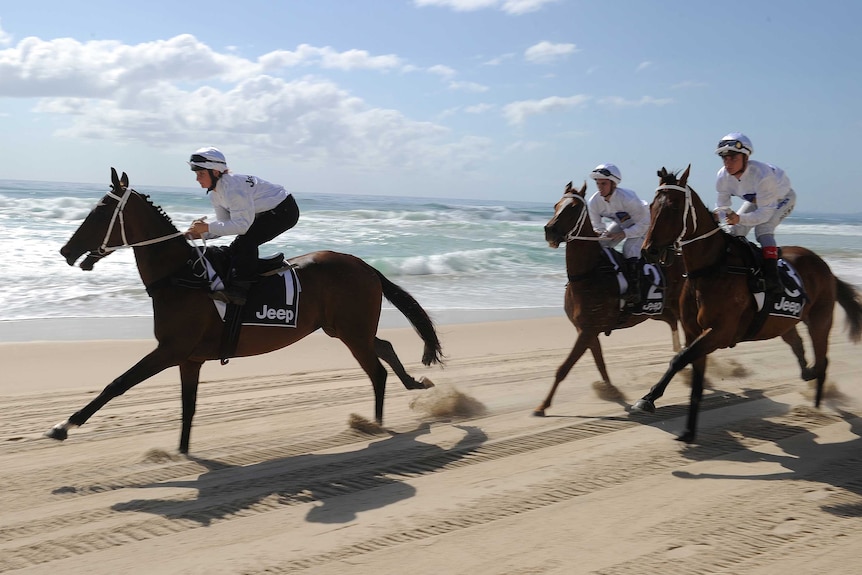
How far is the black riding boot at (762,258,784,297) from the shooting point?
6.89m

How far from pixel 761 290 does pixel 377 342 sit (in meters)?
3.43

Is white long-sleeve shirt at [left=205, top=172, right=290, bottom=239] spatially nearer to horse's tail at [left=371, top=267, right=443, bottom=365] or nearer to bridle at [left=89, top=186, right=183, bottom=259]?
bridle at [left=89, top=186, right=183, bottom=259]

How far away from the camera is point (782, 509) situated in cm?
491

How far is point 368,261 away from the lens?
2392 centimetres

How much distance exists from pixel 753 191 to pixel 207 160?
15.1 ft

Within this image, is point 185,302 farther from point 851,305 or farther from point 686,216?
point 851,305

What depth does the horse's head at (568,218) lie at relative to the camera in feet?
25.5

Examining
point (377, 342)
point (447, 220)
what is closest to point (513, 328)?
point (377, 342)

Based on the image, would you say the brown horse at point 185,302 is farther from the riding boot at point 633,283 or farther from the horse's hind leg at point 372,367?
the riding boot at point 633,283

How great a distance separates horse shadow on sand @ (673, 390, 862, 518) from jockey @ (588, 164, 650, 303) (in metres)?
2.26

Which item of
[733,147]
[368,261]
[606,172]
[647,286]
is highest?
[733,147]

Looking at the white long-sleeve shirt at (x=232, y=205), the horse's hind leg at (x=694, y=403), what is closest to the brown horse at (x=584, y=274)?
the horse's hind leg at (x=694, y=403)

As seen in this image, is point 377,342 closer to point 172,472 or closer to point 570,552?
point 172,472

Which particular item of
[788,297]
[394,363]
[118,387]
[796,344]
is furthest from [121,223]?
[796,344]
